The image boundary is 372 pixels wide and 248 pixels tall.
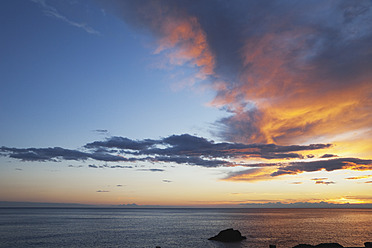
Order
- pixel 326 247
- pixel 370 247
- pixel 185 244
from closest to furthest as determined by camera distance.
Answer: pixel 370 247 → pixel 326 247 → pixel 185 244

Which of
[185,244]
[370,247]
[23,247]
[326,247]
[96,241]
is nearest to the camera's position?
[370,247]

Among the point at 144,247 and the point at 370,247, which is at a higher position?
the point at 370,247

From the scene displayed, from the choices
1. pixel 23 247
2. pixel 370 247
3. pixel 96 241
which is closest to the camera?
pixel 370 247

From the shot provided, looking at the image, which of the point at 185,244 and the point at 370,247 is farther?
the point at 185,244

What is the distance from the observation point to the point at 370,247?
3716cm

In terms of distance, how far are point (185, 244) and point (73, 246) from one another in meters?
27.3

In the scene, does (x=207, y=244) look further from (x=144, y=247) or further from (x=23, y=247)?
(x=23, y=247)

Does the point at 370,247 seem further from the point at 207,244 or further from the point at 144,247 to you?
the point at 144,247

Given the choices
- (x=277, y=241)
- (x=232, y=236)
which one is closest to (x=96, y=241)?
(x=232, y=236)

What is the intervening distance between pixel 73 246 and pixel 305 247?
52276mm

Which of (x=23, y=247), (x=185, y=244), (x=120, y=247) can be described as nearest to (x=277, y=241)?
(x=185, y=244)

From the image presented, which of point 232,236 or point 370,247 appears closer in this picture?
point 370,247

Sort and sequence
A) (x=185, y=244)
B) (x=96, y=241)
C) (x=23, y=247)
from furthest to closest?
(x=96, y=241), (x=185, y=244), (x=23, y=247)

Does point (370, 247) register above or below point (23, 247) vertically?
above
